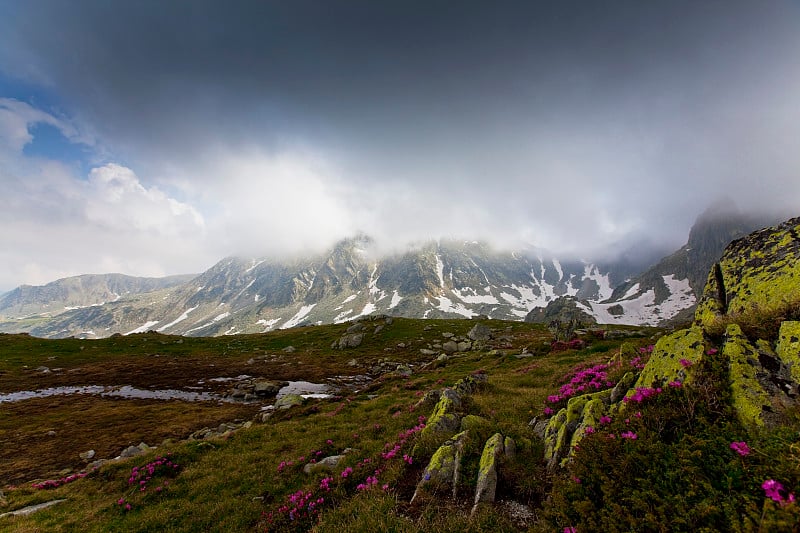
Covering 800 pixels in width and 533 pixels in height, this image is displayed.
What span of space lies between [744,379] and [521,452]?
5638 millimetres

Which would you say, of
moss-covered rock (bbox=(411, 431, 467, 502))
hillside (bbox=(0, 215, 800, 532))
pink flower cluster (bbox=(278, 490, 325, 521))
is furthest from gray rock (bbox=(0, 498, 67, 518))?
moss-covered rock (bbox=(411, 431, 467, 502))

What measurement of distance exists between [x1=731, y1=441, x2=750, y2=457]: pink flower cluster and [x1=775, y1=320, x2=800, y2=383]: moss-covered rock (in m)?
2.69

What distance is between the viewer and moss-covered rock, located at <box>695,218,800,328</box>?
33.1 ft

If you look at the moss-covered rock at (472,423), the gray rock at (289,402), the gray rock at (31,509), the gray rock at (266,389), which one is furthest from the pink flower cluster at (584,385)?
the gray rock at (266,389)

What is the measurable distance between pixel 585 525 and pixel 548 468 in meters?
3.33

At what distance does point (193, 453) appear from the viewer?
62.5 ft

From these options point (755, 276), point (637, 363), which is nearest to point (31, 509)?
point (637, 363)

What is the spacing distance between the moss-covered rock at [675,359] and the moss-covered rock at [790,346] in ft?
4.40

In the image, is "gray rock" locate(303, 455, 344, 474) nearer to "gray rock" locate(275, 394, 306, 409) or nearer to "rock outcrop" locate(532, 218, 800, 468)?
"rock outcrop" locate(532, 218, 800, 468)

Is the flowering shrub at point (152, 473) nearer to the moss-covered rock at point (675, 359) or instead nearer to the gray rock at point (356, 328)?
the moss-covered rock at point (675, 359)

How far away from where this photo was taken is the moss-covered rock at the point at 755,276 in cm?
1008

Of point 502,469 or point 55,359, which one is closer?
point 502,469

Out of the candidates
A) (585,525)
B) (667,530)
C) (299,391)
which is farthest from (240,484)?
(299,391)

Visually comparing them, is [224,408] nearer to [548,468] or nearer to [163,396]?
[163,396]
